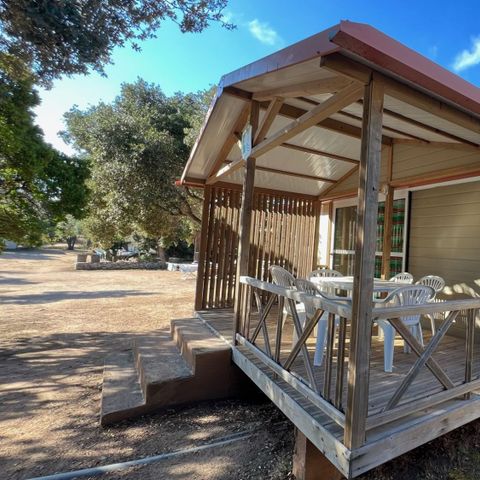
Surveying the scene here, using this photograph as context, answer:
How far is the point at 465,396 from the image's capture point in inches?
97.2

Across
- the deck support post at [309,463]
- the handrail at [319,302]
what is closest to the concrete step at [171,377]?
the handrail at [319,302]

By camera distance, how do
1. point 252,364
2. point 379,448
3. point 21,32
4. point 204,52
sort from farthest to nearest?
point 204,52 < point 21,32 < point 252,364 < point 379,448

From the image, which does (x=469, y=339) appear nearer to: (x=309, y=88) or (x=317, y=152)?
(x=309, y=88)

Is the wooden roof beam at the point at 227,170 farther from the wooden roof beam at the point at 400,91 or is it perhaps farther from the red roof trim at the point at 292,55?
the wooden roof beam at the point at 400,91

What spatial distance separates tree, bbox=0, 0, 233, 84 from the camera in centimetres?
368

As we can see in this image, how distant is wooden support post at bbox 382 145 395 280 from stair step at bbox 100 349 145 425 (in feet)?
12.6

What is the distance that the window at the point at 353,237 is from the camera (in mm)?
4961

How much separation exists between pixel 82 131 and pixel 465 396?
54.9 ft

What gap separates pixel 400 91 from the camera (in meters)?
1.89

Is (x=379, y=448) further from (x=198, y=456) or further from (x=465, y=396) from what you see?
(x=198, y=456)

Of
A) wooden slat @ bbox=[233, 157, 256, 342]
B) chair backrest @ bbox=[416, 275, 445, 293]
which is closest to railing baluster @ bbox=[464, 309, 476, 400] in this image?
chair backrest @ bbox=[416, 275, 445, 293]

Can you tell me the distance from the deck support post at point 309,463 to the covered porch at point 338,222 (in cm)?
17

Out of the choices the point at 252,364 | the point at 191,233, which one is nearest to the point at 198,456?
the point at 252,364

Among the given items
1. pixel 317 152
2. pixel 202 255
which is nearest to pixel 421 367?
pixel 317 152
